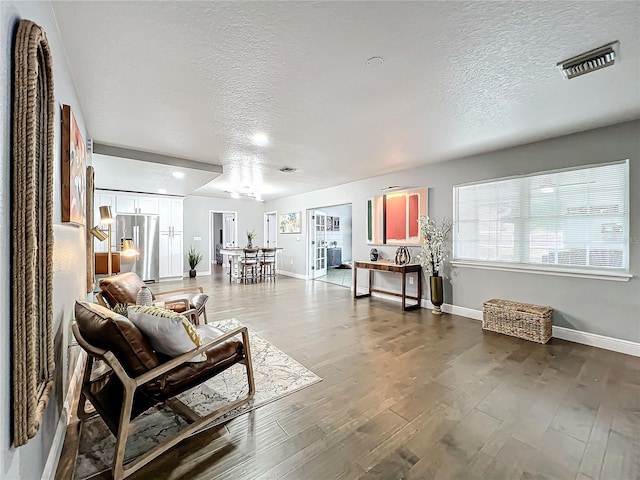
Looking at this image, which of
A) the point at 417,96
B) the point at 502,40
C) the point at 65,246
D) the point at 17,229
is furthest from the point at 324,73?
the point at 65,246

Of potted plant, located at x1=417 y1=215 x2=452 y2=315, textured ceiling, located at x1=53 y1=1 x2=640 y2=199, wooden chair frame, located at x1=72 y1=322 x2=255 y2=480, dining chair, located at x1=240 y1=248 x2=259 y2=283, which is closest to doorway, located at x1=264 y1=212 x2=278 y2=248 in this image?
dining chair, located at x1=240 y1=248 x2=259 y2=283

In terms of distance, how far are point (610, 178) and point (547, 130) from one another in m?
0.82

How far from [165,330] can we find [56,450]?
2.72 ft

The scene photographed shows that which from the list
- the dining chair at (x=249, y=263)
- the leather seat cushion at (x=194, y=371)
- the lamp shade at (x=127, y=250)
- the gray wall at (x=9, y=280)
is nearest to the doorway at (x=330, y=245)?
the dining chair at (x=249, y=263)

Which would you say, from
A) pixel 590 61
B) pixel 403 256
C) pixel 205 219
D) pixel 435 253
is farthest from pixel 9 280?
pixel 205 219

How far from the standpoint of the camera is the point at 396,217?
17.6 ft

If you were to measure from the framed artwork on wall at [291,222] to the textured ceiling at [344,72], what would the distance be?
15.2 feet

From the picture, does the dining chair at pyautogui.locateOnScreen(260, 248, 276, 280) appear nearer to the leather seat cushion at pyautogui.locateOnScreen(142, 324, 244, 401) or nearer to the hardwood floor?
the hardwood floor

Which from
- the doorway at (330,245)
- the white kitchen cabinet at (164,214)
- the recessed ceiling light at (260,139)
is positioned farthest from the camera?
the doorway at (330,245)

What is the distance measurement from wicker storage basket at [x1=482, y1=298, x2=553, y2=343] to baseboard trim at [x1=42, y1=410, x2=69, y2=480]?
4129mm

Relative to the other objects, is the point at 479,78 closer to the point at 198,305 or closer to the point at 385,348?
the point at 385,348

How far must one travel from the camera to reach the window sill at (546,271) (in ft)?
10.0

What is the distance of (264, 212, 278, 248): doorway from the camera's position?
968 cm

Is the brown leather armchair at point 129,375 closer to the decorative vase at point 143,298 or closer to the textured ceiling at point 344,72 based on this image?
the decorative vase at point 143,298
